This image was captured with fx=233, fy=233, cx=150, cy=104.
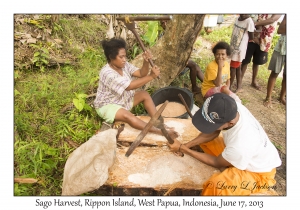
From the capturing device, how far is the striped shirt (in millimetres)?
2596

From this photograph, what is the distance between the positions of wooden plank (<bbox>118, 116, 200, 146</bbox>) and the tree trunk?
3.25ft

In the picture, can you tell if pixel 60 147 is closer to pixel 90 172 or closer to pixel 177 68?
pixel 90 172

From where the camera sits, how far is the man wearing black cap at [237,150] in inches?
69.4

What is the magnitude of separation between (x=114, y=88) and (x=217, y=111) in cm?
127

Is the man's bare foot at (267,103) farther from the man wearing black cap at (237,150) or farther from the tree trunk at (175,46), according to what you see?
the man wearing black cap at (237,150)

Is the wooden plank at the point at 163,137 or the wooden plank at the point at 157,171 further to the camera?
the wooden plank at the point at 163,137

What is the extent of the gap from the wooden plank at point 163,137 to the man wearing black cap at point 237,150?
62 cm

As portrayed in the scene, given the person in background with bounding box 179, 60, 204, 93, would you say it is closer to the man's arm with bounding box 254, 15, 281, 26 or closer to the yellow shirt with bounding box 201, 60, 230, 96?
the yellow shirt with bounding box 201, 60, 230, 96

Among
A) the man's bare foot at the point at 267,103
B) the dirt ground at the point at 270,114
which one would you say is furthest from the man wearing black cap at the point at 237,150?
the man's bare foot at the point at 267,103

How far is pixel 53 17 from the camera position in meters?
4.19

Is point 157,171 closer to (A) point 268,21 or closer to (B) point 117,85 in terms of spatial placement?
(B) point 117,85

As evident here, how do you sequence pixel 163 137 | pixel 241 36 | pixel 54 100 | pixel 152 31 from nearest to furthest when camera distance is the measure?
pixel 163 137 < pixel 54 100 < pixel 241 36 < pixel 152 31

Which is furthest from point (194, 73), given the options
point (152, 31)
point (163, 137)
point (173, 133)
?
point (163, 137)

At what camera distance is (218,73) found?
3.21 meters
